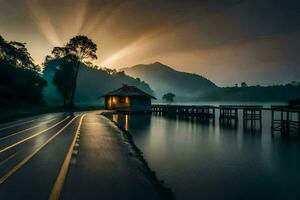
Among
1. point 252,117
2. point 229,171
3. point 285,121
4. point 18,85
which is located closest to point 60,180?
point 229,171

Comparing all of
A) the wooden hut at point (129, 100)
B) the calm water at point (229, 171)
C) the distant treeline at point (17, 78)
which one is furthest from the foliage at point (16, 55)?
the calm water at point (229, 171)

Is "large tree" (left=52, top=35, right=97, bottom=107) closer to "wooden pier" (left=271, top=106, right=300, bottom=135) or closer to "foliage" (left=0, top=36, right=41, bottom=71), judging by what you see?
"foliage" (left=0, top=36, right=41, bottom=71)

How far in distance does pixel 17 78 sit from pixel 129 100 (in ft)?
82.8

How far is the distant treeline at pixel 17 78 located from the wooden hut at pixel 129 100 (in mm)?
18118

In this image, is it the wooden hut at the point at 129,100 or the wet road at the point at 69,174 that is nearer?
the wet road at the point at 69,174

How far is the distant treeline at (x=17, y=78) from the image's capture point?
52.6 meters

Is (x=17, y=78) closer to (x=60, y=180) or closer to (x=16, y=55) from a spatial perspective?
(x=16, y=55)

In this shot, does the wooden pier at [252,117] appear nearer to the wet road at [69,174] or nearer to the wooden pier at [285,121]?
the wooden pier at [285,121]

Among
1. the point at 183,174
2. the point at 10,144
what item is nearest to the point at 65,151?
the point at 10,144

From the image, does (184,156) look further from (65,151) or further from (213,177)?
(65,151)

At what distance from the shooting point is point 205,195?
35.7 feet

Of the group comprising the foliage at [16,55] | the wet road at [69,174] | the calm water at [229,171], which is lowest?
the calm water at [229,171]

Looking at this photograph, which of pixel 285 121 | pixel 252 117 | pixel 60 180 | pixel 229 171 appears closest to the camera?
pixel 60 180

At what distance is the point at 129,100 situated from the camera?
64.8m
